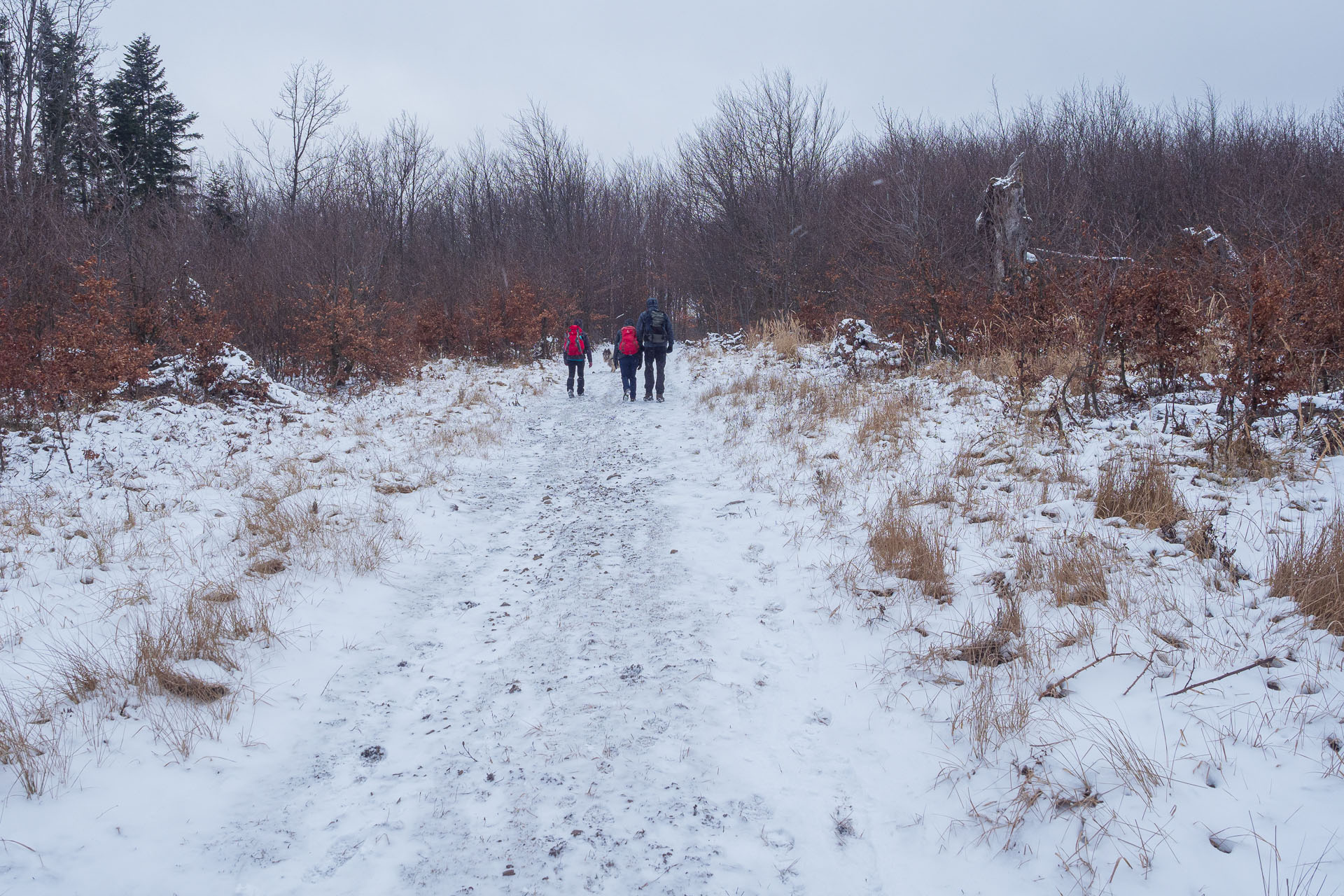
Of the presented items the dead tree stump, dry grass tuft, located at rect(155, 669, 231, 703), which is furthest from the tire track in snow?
the dead tree stump

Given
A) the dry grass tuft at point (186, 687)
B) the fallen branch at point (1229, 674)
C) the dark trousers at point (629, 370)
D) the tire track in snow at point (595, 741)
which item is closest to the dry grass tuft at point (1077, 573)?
the fallen branch at point (1229, 674)

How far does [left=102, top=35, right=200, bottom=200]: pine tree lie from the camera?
77.0 ft

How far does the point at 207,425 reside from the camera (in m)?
9.74

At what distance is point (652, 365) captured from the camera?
1445 cm

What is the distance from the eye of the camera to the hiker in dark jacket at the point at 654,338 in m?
13.7

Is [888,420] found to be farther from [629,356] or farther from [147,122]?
[147,122]

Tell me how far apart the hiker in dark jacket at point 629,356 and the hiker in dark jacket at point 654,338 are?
0.14 m

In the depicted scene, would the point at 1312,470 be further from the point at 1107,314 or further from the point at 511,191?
the point at 511,191

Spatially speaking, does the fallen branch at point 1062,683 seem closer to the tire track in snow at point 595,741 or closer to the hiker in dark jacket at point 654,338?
the tire track in snow at point 595,741

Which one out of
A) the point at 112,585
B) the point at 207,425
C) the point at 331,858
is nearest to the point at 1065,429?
the point at 331,858

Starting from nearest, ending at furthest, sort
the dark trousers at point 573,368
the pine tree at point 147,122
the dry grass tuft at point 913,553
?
1. the dry grass tuft at point 913,553
2. the dark trousers at point 573,368
3. the pine tree at point 147,122

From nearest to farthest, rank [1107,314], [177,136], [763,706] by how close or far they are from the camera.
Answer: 1. [763,706]
2. [1107,314]
3. [177,136]

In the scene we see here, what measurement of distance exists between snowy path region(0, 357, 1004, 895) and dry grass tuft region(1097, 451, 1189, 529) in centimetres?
227

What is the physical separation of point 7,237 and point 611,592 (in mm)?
11232
